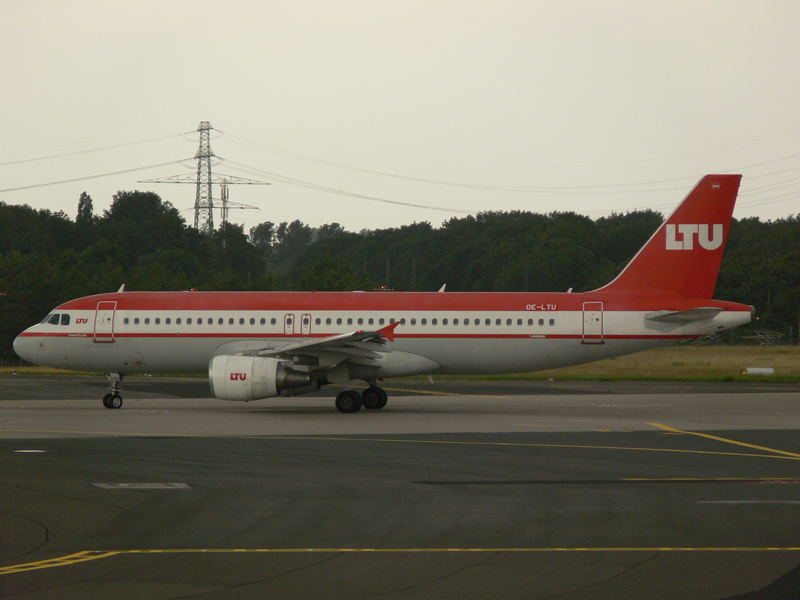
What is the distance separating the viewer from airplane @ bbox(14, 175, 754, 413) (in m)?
32.0

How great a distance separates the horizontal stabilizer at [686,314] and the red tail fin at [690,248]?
1.13 meters

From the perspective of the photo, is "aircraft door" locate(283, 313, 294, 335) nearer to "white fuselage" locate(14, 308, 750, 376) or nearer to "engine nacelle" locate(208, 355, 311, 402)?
"white fuselage" locate(14, 308, 750, 376)

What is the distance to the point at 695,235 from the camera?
1300 inches

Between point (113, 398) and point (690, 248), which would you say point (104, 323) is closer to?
point (113, 398)

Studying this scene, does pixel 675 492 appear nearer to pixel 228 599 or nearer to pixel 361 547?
pixel 361 547

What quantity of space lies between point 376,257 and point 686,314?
112 metres

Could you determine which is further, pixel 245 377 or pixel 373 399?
pixel 373 399

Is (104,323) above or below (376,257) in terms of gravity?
below

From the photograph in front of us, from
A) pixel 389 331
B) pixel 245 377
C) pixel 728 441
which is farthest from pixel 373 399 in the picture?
pixel 728 441

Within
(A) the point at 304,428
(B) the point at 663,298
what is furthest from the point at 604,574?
(B) the point at 663,298

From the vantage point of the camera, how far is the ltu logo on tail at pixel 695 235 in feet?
108

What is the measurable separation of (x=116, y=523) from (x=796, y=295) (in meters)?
83.9

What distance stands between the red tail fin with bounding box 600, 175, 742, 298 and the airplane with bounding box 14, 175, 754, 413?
0.03 m

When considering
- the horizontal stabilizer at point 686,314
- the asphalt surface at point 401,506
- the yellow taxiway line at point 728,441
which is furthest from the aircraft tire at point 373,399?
the yellow taxiway line at point 728,441
